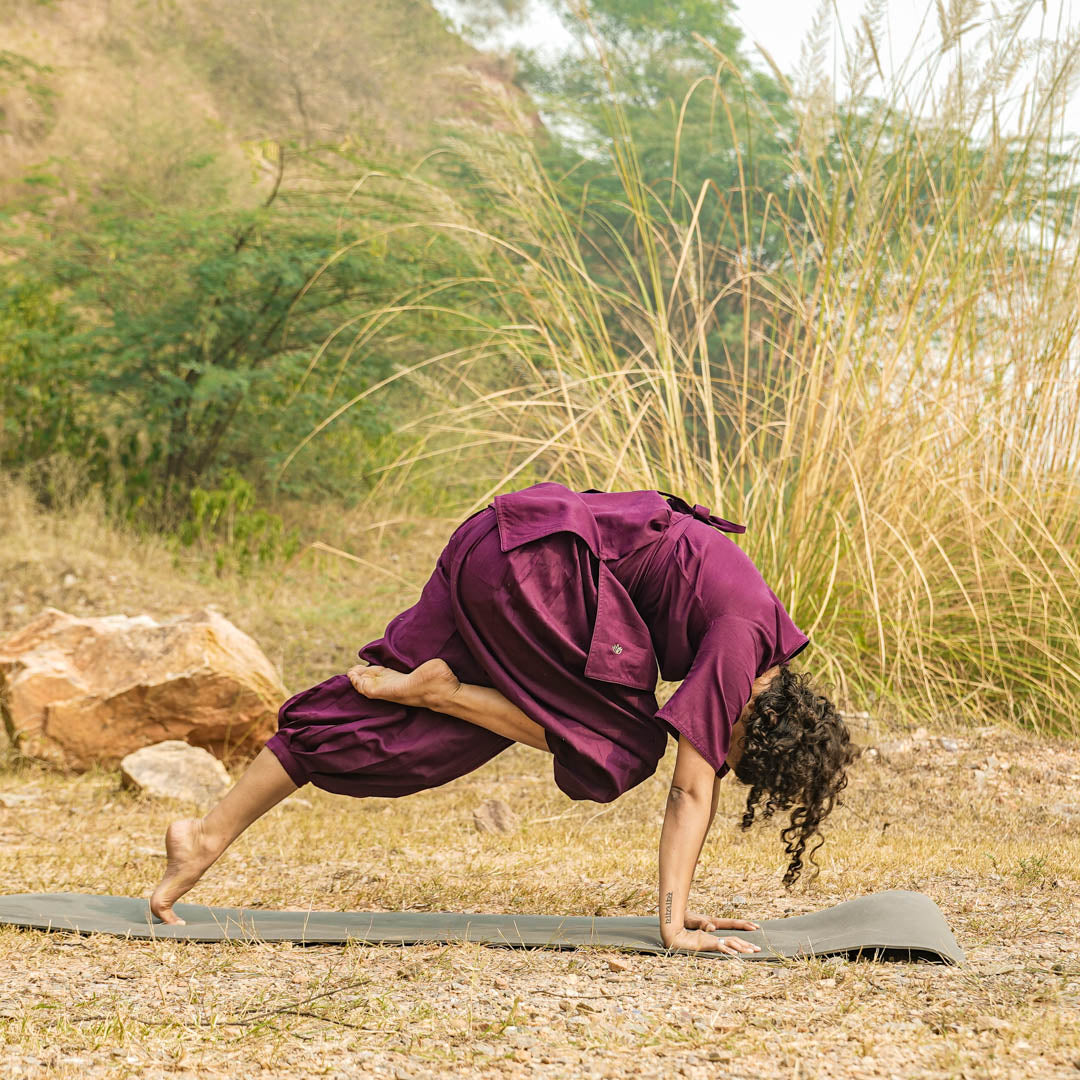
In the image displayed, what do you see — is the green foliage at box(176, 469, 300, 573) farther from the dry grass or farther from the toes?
the toes

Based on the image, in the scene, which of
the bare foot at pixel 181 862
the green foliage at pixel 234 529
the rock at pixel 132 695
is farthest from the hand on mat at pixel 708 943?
the green foliage at pixel 234 529

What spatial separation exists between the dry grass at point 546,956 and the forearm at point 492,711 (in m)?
0.43

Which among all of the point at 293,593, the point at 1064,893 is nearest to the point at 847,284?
the point at 1064,893

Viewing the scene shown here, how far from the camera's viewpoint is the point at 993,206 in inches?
175

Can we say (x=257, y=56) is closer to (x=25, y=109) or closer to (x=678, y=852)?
(x=25, y=109)

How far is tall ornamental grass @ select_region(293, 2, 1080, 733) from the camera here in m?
4.21

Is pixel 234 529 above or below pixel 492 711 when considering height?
below

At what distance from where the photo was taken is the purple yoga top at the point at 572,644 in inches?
89.8

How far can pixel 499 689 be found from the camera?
2340mm

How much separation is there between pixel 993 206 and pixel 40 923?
13.0 feet

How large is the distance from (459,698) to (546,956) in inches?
20.2

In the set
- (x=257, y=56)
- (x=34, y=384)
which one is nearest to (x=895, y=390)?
(x=34, y=384)

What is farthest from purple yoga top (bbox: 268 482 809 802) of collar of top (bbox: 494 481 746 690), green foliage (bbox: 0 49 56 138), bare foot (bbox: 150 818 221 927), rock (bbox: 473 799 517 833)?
green foliage (bbox: 0 49 56 138)

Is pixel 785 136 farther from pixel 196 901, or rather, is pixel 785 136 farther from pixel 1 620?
pixel 1 620
